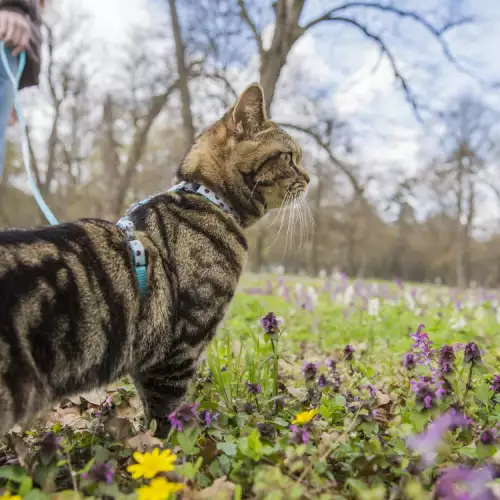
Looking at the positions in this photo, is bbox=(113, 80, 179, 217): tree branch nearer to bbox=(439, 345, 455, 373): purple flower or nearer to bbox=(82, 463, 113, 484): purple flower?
bbox=(439, 345, 455, 373): purple flower

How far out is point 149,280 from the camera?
1.97 meters

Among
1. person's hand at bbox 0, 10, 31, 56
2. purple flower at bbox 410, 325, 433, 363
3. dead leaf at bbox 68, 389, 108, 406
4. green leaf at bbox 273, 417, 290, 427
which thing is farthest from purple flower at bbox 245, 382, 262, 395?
person's hand at bbox 0, 10, 31, 56

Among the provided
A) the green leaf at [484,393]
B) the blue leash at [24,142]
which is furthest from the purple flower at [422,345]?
the blue leash at [24,142]

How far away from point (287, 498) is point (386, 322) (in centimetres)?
429

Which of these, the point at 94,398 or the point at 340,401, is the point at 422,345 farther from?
the point at 94,398

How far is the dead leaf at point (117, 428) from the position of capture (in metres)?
1.92

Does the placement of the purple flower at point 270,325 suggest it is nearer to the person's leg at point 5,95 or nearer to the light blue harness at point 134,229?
the light blue harness at point 134,229

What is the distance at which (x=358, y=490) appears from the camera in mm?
1432

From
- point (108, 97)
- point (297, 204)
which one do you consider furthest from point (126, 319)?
point (108, 97)

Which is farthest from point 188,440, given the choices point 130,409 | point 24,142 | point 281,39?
point 281,39

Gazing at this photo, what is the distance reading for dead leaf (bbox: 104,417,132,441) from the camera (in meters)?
1.92

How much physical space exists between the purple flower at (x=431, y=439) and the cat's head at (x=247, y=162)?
1397mm

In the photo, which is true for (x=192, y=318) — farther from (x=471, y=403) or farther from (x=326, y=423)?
(x=471, y=403)

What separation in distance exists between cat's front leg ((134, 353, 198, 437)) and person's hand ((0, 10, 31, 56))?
2.22 meters
